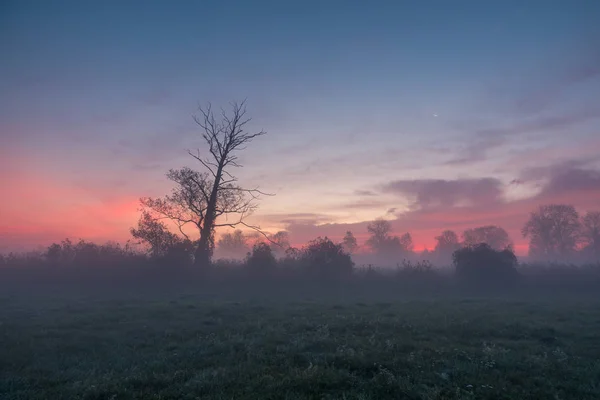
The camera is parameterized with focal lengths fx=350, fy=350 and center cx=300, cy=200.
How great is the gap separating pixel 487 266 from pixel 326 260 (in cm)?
2199

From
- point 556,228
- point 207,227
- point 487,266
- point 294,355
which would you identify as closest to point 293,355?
point 294,355

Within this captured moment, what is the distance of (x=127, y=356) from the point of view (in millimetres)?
13648

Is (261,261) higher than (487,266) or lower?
higher

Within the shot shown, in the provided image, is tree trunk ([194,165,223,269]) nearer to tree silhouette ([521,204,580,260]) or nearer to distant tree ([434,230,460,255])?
tree silhouette ([521,204,580,260])

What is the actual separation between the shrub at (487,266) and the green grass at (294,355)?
25810 mm

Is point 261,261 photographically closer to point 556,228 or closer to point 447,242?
point 556,228

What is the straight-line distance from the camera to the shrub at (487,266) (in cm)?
4712

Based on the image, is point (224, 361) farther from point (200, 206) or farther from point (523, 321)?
point (200, 206)

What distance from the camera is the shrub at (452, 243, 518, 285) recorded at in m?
47.1

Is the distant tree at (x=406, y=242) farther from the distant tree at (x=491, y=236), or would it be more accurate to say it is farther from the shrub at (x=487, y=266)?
the shrub at (x=487, y=266)

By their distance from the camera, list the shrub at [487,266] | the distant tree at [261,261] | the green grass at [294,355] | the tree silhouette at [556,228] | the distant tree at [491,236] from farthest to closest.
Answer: the distant tree at [491,236]
the tree silhouette at [556,228]
the shrub at [487,266]
the distant tree at [261,261]
the green grass at [294,355]

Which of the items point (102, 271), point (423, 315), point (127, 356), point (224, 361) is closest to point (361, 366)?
point (224, 361)

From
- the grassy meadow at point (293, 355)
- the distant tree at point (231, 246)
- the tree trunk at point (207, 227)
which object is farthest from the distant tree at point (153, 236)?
the distant tree at point (231, 246)

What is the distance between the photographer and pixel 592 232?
355 feet
